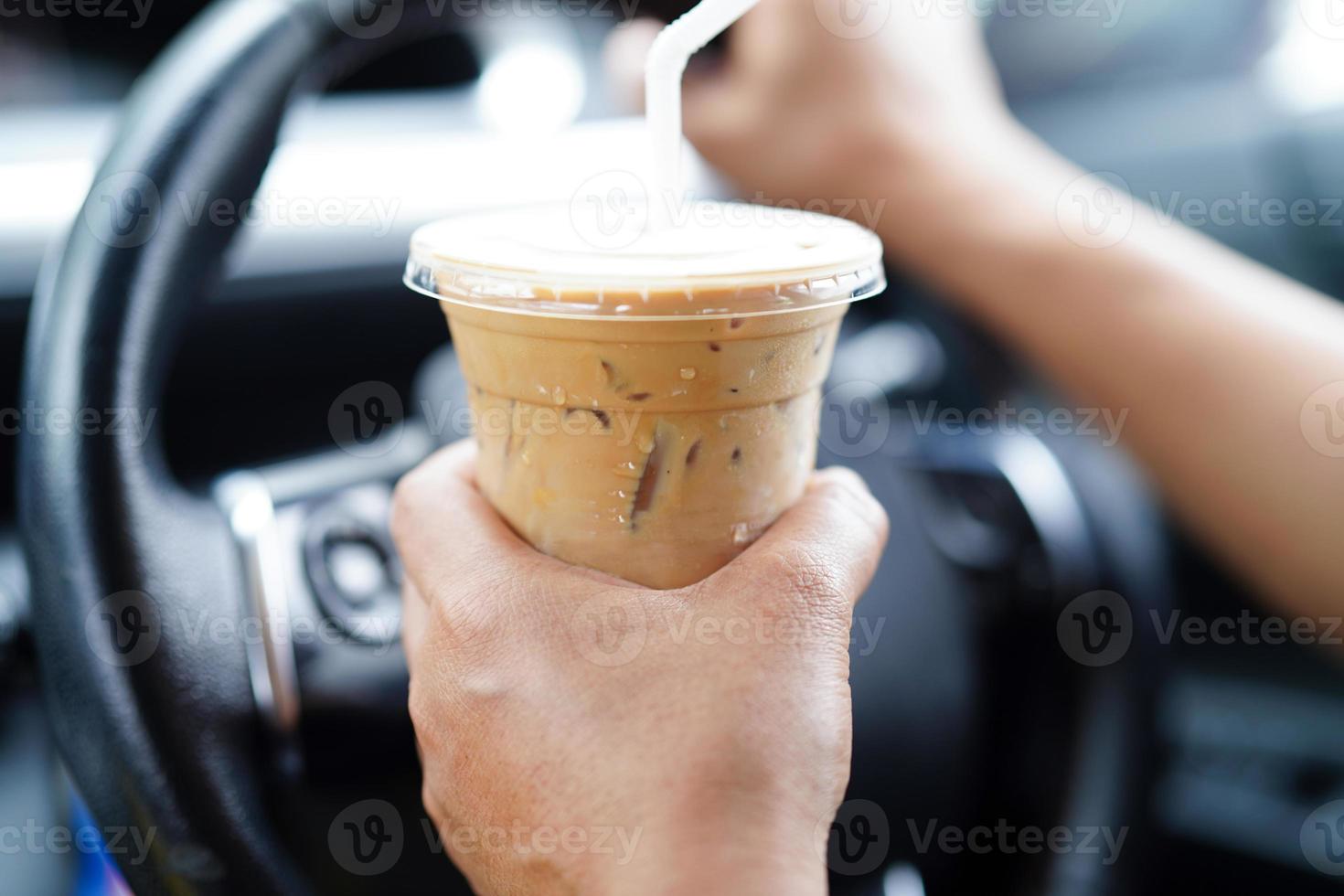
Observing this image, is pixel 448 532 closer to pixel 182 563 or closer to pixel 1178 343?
pixel 182 563

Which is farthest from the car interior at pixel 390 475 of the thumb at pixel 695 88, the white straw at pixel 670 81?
the white straw at pixel 670 81

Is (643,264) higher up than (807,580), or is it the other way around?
(643,264)

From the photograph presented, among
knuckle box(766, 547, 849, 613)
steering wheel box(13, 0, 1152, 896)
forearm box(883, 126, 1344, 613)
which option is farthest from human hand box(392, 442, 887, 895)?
forearm box(883, 126, 1344, 613)

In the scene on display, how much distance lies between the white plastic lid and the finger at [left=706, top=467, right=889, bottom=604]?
0.44 feet

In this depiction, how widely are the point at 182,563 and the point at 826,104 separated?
2.37ft

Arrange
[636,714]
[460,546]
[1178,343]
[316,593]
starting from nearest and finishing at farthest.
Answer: [636,714]
[460,546]
[316,593]
[1178,343]

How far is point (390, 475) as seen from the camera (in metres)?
0.89

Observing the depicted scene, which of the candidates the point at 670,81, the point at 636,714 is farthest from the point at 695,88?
the point at 636,714

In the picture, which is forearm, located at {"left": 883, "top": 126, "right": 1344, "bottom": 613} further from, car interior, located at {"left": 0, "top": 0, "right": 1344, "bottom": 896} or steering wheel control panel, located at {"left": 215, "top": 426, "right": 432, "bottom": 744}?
steering wheel control panel, located at {"left": 215, "top": 426, "right": 432, "bottom": 744}

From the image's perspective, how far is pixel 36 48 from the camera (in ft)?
5.52

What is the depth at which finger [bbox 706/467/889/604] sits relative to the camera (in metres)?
0.58

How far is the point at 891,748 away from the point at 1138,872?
603mm

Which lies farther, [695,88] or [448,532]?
[695,88]

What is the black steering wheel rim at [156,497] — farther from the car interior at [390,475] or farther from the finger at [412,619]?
the finger at [412,619]
